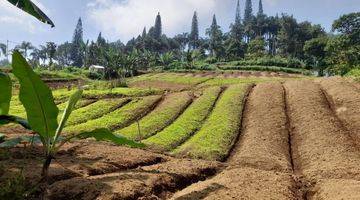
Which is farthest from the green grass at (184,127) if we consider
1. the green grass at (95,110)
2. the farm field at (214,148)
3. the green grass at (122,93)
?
the green grass at (122,93)

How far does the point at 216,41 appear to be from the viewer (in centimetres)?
13875

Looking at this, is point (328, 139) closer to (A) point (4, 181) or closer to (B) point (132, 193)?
A: (B) point (132, 193)

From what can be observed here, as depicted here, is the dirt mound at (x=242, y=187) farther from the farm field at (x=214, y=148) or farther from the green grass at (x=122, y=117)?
the green grass at (x=122, y=117)

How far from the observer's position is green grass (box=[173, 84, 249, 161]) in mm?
21141

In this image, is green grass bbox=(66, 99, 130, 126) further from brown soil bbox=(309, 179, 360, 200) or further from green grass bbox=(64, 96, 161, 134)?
brown soil bbox=(309, 179, 360, 200)

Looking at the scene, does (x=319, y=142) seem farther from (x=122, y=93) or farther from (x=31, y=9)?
(x=122, y=93)

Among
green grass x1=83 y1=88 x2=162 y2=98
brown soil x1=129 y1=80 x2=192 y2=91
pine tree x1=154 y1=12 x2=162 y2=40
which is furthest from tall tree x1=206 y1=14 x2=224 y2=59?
green grass x1=83 y1=88 x2=162 y2=98

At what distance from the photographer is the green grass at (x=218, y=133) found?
21141 mm

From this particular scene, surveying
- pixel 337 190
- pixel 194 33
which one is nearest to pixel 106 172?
pixel 337 190

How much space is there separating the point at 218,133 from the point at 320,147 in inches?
222

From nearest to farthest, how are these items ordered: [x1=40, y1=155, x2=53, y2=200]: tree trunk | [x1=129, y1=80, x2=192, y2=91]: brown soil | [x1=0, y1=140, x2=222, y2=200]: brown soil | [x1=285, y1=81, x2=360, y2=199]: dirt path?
1. [x1=40, y1=155, x2=53, y2=200]: tree trunk
2. [x1=0, y1=140, x2=222, y2=200]: brown soil
3. [x1=285, y1=81, x2=360, y2=199]: dirt path
4. [x1=129, y1=80, x2=192, y2=91]: brown soil

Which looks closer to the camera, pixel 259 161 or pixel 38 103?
pixel 38 103

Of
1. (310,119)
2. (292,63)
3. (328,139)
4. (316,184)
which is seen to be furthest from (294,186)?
(292,63)

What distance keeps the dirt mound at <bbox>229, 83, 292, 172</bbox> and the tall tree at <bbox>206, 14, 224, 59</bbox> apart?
95.4 meters
